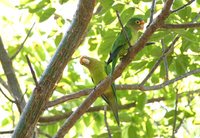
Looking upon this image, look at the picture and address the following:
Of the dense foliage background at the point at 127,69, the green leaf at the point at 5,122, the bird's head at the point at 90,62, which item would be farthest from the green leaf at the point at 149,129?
the green leaf at the point at 5,122

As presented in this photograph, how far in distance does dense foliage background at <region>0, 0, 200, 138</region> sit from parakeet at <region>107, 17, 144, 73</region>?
6 centimetres

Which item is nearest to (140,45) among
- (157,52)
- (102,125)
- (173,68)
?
(157,52)

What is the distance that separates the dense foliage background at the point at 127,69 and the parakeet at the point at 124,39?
0.06 meters

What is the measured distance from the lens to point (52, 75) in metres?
2.15

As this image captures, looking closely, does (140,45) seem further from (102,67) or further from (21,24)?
(21,24)

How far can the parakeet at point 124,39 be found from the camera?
2.66 metres

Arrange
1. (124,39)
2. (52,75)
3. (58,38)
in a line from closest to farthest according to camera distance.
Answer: (52,75)
(124,39)
(58,38)

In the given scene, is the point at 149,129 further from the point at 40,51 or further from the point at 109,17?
the point at 40,51

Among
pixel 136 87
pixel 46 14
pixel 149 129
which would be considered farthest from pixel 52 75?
pixel 149 129

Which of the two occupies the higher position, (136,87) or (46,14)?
(46,14)

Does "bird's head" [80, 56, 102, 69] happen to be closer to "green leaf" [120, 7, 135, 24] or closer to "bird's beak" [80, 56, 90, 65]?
"bird's beak" [80, 56, 90, 65]

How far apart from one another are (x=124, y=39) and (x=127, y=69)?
0.60m

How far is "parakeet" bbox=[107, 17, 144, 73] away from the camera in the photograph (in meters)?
2.66

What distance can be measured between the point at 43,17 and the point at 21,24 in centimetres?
115
